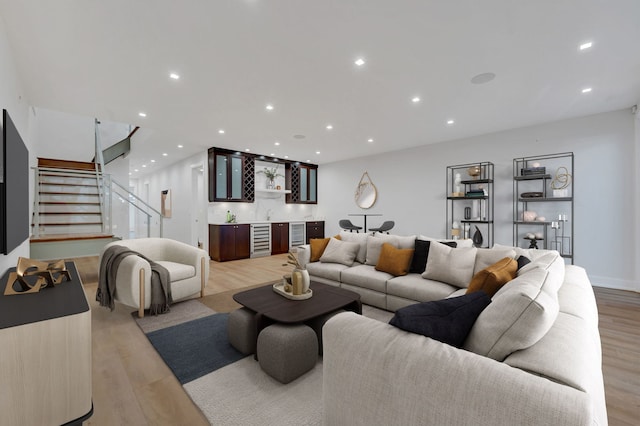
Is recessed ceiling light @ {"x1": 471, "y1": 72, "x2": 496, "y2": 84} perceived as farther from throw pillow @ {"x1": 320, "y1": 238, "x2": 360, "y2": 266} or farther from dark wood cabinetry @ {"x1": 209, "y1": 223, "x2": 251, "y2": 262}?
dark wood cabinetry @ {"x1": 209, "y1": 223, "x2": 251, "y2": 262}

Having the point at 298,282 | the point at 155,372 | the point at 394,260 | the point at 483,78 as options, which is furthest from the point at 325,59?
the point at 155,372

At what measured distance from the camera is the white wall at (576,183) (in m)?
4.12

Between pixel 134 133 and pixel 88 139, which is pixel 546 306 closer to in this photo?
pixel 134 133

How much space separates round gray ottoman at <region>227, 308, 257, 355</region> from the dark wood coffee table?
0.23 feet

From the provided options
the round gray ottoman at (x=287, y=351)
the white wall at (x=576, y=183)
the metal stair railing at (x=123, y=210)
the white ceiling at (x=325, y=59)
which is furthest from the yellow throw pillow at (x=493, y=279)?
the metal stair railing at (x=123, y=210)

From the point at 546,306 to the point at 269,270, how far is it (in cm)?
473

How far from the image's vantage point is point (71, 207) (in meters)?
5.44

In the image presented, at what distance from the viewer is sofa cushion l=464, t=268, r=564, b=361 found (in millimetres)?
991

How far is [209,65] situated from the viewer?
283 cm

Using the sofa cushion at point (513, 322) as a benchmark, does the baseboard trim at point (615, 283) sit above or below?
below

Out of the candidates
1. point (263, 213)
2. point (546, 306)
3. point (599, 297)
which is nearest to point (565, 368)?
point (546, 306)

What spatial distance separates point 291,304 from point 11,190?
7.02 ft

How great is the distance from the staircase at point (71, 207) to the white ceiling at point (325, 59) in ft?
6.01

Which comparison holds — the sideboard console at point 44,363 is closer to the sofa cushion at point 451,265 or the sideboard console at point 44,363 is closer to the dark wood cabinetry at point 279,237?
the sofa cushion at point 451,265
